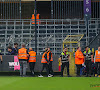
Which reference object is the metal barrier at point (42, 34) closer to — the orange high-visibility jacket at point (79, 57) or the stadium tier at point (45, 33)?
the stadium tier at point (45, 33)

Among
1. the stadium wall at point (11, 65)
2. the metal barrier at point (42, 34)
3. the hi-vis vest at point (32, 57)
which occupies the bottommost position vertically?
the stadium wall at point (11, 65)

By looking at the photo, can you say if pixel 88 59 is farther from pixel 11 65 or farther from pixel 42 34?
pixel 42 34

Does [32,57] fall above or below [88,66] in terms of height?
above

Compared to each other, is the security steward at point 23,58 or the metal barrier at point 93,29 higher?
the metal barrier at point 93,29

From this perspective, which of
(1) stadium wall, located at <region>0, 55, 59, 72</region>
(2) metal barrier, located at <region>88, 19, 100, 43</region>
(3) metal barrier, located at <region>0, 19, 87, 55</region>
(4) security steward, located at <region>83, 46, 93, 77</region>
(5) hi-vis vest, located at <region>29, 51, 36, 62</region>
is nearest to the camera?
(4) security steward, located at <region>83, 46, 93, 77</region>

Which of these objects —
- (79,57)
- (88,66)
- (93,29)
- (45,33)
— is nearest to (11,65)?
(79,57)

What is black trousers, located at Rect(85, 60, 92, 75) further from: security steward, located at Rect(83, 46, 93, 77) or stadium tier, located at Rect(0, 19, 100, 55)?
stadium tier, located at Rect(0, 19, 100, 55)

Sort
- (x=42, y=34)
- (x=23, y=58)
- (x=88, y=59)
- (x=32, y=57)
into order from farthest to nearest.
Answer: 1. (x=42, y=34)
2. (x=32, y=57)
3. (x=88, y=59)
4. (x=23, y=58)

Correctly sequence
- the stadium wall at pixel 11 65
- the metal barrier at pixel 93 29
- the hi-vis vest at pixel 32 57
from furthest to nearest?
the metal barrier at pixel 93 29, the stadium wall at pixel 11 65, the hi-vis vest at pixel 32 57

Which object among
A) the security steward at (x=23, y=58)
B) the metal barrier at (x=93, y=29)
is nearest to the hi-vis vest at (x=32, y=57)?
the security steward at (x=23, y=58)

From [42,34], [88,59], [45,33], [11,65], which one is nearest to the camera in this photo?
[88,59]

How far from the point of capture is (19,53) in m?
17.7

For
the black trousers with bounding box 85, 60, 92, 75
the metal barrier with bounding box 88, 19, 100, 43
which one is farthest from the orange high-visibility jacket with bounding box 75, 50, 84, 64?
the metal barrier with bounding box 88, 19, 100, 43

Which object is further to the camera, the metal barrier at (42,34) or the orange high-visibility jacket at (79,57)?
the metal barrier at (42,34)
